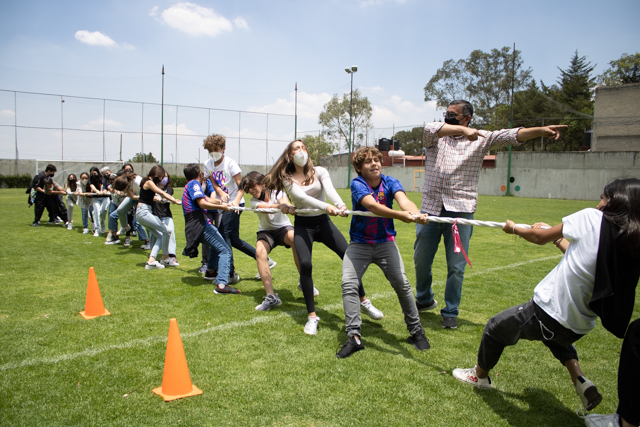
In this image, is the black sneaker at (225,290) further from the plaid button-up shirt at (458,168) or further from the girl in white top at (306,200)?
the plaid button-up shirt at (458,168)

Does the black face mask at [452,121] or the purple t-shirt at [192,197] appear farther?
the purple t-shirt at [192,197]

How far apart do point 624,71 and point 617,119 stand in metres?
19.3

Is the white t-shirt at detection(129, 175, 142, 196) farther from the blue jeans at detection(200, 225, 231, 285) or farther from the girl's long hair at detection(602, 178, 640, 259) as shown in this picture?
the girl's long hair at detection(602, 178, 640, 259)

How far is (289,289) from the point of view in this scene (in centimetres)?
629

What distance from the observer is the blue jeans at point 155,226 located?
25.7 feet

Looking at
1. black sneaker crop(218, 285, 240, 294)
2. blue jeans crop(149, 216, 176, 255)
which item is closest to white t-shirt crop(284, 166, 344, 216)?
black sneaker crop(218, 285, 240, 294)

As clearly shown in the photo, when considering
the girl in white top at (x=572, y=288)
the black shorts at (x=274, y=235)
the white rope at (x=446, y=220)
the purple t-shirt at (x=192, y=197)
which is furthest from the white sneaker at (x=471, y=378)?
the purple t-shirt at (x=192, y=197)

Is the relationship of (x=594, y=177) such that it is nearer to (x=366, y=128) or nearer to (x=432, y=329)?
(x=366, y=128)

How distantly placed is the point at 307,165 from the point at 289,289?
2297mm

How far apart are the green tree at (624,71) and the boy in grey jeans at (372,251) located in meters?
57.0

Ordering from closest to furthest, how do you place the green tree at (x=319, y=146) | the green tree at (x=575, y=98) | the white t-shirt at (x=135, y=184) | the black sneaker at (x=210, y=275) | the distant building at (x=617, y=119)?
the black sneaker at (x=210, y=275), the white t-shirt at (x=135, y=184), the distant building at (x=617, y=119), the green tree at (x=575, y=98), the green tree at (x=319, y=146)

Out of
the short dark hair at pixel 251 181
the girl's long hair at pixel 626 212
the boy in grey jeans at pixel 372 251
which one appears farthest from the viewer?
the short dark hair at pixel 251 181

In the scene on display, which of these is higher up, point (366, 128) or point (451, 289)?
point (366, 128)

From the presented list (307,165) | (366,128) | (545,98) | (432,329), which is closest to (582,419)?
(432,329)
